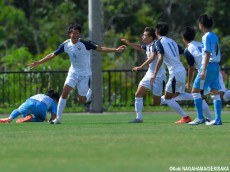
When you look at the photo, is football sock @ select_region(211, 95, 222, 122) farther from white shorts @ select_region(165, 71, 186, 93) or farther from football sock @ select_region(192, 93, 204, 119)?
white shorts @ select_region(165, 71, 186, 93)

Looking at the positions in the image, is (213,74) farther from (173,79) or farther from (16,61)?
(16,61)

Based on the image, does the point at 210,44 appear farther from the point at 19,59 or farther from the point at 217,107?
the point at 19,59

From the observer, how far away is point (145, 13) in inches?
2189

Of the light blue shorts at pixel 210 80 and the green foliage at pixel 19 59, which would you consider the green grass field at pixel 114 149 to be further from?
the green foliage at pixel 19 59

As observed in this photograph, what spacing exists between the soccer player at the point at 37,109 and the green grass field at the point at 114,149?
351cm

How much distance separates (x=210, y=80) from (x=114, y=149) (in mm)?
5482

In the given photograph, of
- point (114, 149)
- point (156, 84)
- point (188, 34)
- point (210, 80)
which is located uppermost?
point (188, 34)

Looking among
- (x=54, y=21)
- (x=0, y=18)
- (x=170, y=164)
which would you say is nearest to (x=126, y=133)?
(x=170, y=164)

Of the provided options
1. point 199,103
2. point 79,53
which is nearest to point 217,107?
point 199,103

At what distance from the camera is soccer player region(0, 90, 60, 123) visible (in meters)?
19.1

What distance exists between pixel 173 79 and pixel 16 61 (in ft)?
43.7

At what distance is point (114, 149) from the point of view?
11.5m

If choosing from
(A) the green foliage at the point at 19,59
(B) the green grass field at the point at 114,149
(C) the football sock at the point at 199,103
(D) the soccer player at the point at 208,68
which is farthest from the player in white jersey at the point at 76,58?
(A) the green foliage at the point at 19,59

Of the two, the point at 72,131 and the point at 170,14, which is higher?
the point at 170,14
